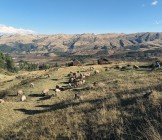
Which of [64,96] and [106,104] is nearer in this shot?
[106,104]

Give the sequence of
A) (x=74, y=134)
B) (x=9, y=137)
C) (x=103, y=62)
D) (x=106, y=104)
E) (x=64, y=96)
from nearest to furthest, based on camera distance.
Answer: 1. (x=74, y=134)
2. (x=9, y=137)
3. (x=106, y=104)
4. (x=64, y=96)
5. (x=103, y=62)

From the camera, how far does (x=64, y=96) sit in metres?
27.9

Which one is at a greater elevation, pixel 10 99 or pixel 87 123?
pixel 87 123

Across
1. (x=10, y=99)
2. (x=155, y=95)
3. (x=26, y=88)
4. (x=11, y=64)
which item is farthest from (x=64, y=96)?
(x=11, y=64)

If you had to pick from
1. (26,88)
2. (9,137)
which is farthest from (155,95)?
(26,88)

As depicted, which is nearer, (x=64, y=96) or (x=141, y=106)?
(x=141, y=106)

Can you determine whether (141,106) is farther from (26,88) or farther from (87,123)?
(26,88)

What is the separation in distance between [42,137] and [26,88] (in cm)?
2576

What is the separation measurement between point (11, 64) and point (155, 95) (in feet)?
503

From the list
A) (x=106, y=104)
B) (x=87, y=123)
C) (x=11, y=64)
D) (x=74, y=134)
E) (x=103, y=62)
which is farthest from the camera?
(x=11, y=64)

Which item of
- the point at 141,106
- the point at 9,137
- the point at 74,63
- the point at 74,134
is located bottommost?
the point at 74,63

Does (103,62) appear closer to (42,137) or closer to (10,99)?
(10,99)

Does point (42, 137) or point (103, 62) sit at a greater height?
point (42, 137)

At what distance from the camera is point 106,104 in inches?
653
